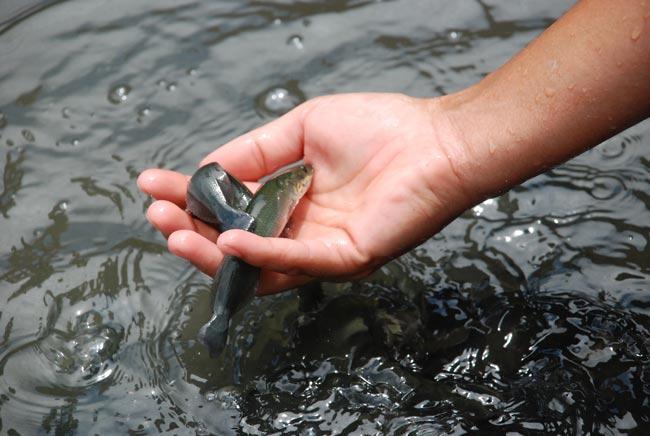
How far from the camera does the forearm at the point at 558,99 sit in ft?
7.55

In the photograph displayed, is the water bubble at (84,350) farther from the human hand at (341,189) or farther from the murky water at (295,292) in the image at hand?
the human hand at (341,189)

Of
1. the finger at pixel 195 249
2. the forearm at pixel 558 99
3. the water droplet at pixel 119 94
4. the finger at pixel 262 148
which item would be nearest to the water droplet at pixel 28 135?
the water droplet at pixel 119 94

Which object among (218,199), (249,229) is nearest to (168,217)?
(218,199)

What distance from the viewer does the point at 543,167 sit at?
2568 mm

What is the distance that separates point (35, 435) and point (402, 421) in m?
1.35

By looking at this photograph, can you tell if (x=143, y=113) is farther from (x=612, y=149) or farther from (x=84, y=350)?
(x=612, y=149)

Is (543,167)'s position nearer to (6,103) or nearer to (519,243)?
(519,243)

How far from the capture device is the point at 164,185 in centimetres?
277

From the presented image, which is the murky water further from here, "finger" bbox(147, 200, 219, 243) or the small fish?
"finger" bbox(147, 200, 219, 243)

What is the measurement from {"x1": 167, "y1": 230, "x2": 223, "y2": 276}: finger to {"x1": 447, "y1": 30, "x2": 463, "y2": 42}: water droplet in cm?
236

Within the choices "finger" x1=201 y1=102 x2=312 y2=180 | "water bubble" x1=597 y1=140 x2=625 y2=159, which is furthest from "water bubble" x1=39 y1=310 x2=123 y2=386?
"water bubble" x1=597 y1=140 x2=625 y2=159

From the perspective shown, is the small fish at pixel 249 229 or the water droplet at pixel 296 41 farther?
the water droplet at pixel 296 41

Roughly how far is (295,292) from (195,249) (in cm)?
80

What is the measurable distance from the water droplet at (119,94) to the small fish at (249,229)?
159 cm
